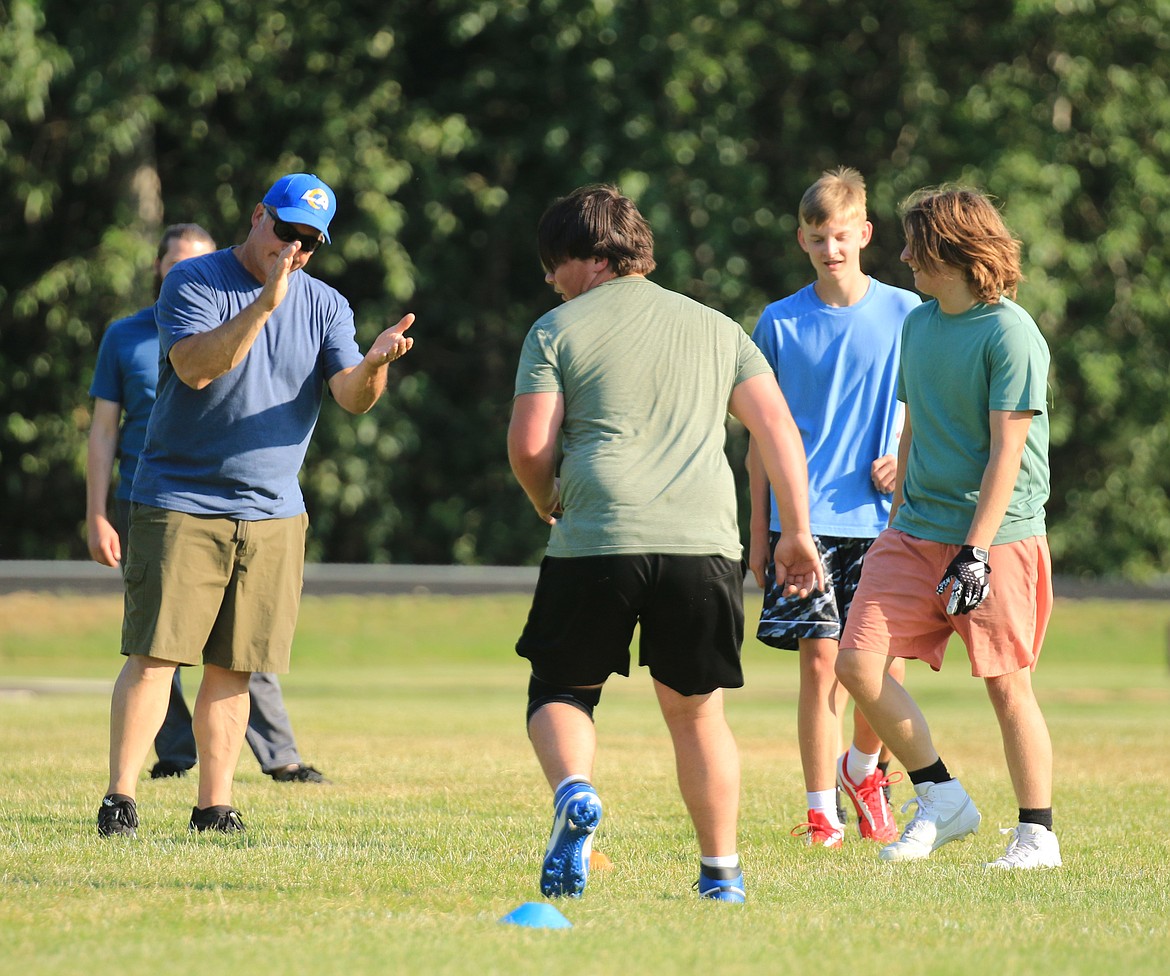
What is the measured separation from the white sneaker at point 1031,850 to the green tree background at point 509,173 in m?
16.0

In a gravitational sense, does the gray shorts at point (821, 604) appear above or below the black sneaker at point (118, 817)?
above

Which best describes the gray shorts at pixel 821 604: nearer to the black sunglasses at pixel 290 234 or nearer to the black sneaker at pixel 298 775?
the black sunglasses at pixel 290 234

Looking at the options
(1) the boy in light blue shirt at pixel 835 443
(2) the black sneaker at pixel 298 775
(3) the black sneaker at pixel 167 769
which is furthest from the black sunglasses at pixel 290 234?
(3) the black sneaker at pixel 167 769

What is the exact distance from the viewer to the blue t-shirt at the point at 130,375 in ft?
22.4

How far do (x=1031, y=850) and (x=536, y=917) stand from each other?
1881mm

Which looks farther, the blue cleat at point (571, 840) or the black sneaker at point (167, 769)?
the black sneaker at point (167, 769)

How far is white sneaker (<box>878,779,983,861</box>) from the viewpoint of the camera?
5270 millimetres

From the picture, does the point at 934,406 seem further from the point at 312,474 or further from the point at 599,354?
the point at 312,474

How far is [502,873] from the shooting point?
4.77 meters

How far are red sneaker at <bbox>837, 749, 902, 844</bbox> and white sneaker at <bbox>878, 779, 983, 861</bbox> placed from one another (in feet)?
1.81

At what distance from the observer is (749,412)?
440 cm

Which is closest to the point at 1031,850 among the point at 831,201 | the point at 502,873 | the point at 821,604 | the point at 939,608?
the point at 939,608

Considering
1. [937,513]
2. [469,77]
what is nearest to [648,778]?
[937,513]

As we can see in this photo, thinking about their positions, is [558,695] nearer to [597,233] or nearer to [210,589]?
[597,233]
